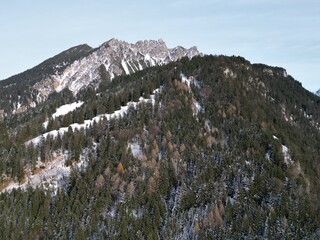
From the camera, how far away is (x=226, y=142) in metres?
197

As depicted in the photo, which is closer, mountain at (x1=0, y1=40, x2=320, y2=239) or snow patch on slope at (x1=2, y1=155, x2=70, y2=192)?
mountain at (x1=0, y1=40, x2=320, y2=239)

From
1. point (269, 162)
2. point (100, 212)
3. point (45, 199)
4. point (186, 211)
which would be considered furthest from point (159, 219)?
point (269, 162)

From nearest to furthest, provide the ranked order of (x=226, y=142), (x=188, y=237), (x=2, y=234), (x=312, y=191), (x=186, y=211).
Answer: (x=2, y=234) < (x=188, y=237) < (x=186, y=211) < (x=312, y=191) < (x=226, y=142)

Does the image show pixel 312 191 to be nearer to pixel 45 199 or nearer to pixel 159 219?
pixel 159 219

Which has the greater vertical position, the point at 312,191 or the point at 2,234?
the point at 2,234

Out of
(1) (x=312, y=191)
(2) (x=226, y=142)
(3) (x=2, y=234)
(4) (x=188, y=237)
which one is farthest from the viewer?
(2) (x=226, y=142)

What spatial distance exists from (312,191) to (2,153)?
5039 inches

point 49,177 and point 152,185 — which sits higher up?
point 49,177

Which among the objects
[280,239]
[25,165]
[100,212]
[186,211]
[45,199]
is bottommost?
[280,239]

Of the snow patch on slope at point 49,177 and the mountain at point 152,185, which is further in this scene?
the snow patch on slope at point 49,177

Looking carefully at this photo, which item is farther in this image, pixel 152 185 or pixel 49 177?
pixel 152 185

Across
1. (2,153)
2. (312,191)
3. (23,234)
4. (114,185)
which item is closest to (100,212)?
(114,185)

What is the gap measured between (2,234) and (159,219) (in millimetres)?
54768

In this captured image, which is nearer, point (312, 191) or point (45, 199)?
point (45, 199)
